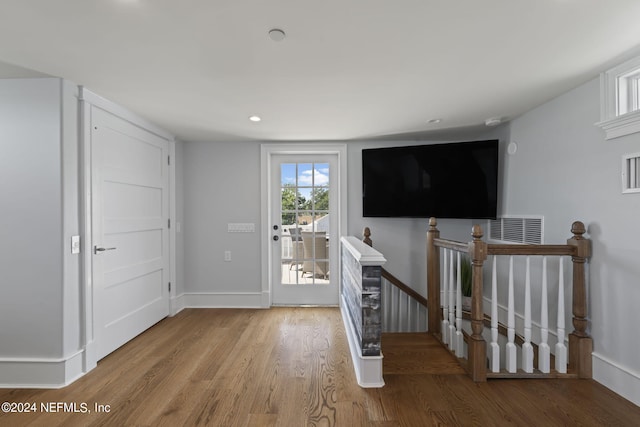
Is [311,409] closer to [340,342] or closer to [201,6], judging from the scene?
[340,342]

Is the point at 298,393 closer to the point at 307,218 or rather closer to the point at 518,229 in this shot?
the point at 307,218

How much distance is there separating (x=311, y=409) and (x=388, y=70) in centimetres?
215

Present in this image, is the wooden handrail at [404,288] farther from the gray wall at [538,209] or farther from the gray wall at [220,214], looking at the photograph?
the gray wall at [220,214]

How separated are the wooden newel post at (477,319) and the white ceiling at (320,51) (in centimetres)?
109

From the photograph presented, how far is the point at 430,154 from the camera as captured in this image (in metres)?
3.37

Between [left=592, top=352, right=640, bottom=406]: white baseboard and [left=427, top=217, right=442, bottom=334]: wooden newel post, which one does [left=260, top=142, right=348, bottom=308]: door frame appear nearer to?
[left=427, top=217, right=442, bottom=334]: wooden newel post

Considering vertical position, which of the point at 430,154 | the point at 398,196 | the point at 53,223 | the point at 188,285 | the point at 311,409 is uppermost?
the point at 430,154

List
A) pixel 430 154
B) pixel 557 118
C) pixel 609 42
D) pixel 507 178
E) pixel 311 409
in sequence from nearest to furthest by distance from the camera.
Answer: pixel 609 42 < pixel 311 409 < pixel 557 118 < pixel 507 178 < pixel 430 154

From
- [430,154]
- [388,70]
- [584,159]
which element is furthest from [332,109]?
[584,159]

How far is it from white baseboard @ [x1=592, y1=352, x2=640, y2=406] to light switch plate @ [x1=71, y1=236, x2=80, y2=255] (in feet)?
12.1

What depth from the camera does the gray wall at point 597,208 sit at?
184cm

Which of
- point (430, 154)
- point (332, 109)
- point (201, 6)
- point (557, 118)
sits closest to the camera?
point (201, 6)

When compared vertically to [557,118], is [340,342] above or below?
below

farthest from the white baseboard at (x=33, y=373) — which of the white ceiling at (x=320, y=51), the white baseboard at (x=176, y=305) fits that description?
the white ceiling at (x=320, y=51)
